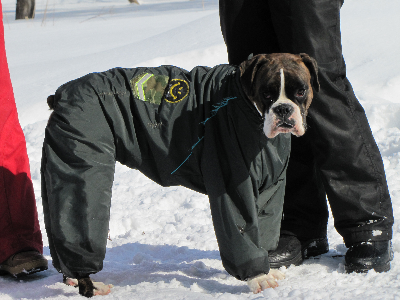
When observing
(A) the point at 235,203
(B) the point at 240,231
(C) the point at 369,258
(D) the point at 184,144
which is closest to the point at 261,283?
(B) the point at 240,231

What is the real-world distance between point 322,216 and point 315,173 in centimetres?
25

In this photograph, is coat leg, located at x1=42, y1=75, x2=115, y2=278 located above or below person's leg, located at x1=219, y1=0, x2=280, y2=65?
below

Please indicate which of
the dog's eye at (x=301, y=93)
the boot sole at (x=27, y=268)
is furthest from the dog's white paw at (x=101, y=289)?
the dog's eye at (x=301, y=93)

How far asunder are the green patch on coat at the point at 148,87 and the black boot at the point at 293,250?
1052 mm

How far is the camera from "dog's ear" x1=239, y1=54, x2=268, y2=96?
93.0 inches

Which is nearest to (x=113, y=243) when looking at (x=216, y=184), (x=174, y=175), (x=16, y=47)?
(x=174, y=175)

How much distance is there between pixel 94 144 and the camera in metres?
2.34

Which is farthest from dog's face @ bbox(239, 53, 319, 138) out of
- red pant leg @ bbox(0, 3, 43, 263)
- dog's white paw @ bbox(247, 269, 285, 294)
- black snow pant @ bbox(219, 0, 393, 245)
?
red pant leg @ bbox(0, 3, 43, 263)

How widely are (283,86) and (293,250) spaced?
0.95 meters

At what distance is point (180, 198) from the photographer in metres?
3.82

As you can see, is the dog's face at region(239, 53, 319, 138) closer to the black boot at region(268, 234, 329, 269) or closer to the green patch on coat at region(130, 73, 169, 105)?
the green patch on coat at region(130, 73, 169, 105)

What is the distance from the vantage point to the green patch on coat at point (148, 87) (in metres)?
2.44

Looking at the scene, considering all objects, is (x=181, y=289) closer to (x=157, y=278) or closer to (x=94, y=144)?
(x=157, y=278)

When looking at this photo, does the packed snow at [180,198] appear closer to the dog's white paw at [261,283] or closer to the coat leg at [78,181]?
the dog's white paw at [261,283]
